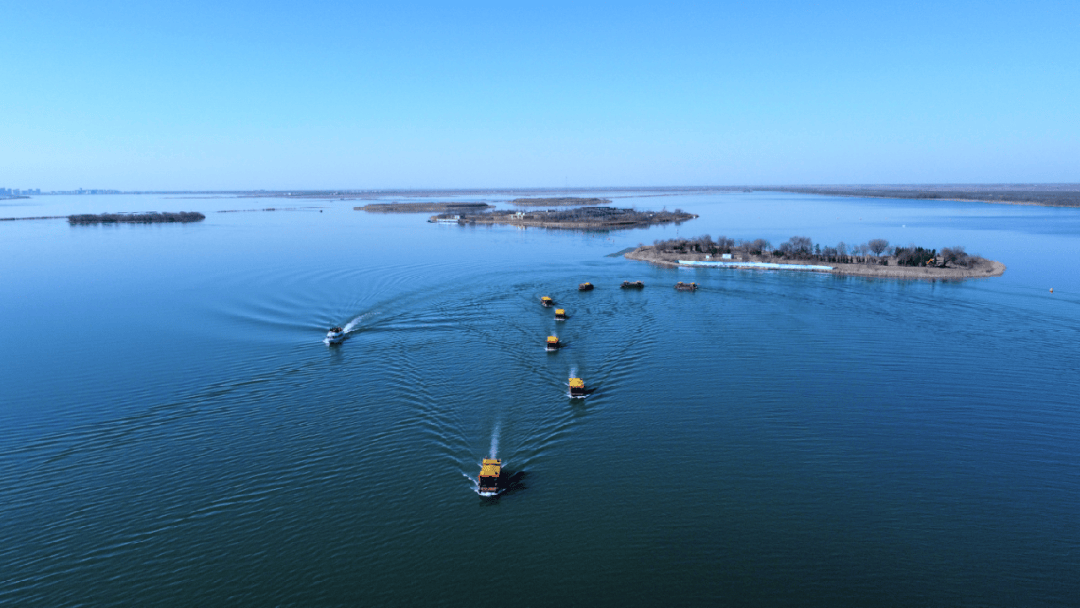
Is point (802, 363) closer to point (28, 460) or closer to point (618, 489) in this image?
point (618, 489)

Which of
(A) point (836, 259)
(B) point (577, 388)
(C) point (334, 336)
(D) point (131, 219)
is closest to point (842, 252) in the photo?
(A) point (836, 259)

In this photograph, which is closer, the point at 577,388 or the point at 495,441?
the point at 495,441

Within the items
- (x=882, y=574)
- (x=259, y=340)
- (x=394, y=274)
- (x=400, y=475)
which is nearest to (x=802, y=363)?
(x=882, y=574)

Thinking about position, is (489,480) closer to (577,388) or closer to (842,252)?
(577,388)

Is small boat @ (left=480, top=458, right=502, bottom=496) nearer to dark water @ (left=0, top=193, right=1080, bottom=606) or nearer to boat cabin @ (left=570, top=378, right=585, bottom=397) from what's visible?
dark water @ (left=0, top=193, right=1080, bottom=606)

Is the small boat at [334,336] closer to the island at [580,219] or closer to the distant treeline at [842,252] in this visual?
the distant treeline at [842,252]

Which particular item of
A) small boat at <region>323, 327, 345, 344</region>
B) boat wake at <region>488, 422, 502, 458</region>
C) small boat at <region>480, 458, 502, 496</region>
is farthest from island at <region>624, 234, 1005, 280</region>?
small boat at <region>480, 458, 502, 496</region>
